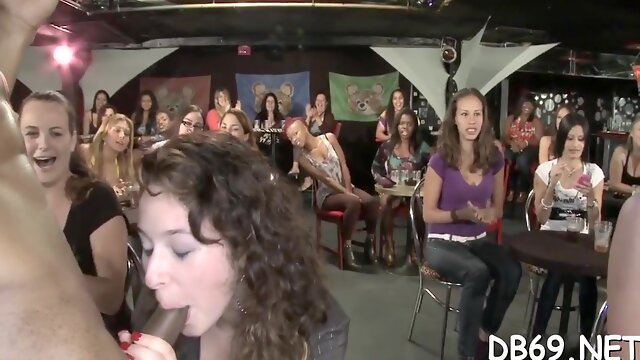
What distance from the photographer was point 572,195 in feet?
7.80

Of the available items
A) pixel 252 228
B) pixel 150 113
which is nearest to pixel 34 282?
pixel 252 228

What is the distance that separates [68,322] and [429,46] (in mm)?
4873

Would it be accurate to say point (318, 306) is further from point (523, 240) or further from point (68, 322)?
point (523, 240)

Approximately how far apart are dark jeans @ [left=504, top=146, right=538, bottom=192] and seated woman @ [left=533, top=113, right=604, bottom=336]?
2.65m

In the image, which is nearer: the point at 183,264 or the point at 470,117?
the point at 183,264

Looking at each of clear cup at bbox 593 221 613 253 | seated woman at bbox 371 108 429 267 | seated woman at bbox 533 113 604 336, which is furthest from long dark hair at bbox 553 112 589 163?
seated woman at bbox 371 108 429 267

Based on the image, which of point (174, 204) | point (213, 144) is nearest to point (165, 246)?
point (174, 204)

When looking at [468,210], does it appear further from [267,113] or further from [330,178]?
[267,113]

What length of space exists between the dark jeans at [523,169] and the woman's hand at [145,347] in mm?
4920

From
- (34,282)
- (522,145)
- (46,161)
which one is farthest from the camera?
(522,145)

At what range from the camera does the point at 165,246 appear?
2.06ft

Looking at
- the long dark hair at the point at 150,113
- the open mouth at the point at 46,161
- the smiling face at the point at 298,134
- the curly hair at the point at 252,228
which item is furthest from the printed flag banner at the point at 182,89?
the curly hair at the point at 252,228

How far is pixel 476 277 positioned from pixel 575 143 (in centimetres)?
75

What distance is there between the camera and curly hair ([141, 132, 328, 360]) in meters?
0.68
